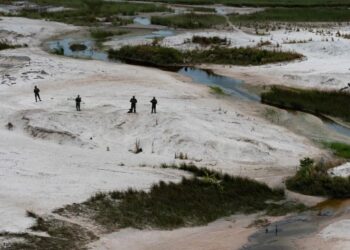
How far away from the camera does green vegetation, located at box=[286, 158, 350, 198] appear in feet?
88.1

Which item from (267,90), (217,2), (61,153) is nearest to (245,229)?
(61,153)

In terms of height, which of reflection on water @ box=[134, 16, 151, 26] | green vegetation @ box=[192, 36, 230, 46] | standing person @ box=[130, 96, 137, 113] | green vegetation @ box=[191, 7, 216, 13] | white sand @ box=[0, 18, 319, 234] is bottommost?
white sand @ box=[0, 18, 319, 234]

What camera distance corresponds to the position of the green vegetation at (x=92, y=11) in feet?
275

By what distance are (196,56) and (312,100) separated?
19.5m

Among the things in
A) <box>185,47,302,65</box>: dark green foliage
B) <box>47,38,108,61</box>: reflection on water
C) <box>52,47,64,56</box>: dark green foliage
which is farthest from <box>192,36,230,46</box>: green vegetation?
<box>52,47,64,56</box>: dark green foliage

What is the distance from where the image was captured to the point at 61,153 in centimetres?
2897

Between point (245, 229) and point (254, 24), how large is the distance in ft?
193

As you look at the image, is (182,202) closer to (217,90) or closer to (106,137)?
(106,137)

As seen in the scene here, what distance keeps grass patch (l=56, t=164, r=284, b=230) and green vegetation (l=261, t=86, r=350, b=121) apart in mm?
15103

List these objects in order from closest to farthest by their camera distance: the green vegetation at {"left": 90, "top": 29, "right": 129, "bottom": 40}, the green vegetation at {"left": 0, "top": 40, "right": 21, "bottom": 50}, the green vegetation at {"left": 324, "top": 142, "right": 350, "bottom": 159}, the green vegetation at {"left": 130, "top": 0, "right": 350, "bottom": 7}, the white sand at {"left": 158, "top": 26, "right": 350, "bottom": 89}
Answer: the green vegetation at {"left": 324, "top": 142, "right": 350, "bottom": 159} → the white sand at {"left": 158, "top": 26, "right": 350, "bottom": 89} → the green vegetation at {"left": 0, "top": 40, "right": 21, "bottom": 50} → the green vegetation at {"left": 90, "top": 29, "right": 129, "bottom": 40} → the green vegetation at {"left": 130, "top": 0, "right": 350, "bottom": 7}

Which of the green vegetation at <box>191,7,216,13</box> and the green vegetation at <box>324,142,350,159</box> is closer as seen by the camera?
the green vegetation at <box>324,142,350,159</box>

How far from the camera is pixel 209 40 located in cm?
6481

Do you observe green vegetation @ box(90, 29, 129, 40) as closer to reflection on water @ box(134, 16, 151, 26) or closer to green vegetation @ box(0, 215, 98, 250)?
reflection on water @ box(134, 16, 151, 26)

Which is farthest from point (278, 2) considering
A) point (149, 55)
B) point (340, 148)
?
point (340, 148)
